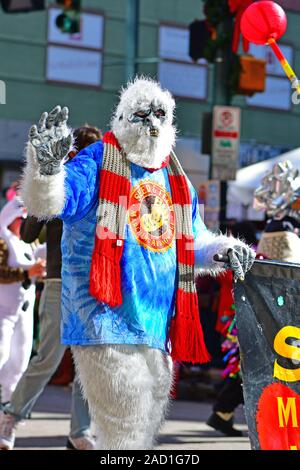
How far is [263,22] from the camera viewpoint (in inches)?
224

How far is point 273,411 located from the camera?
4.96 meters

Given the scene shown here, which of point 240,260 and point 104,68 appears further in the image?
point 104,68

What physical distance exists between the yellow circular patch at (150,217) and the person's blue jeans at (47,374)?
6.03 ft

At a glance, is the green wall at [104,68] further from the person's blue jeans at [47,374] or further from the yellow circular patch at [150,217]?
the yellow circular patch at [150,217]

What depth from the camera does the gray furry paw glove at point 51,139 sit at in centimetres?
447

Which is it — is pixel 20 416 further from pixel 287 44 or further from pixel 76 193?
pixel 287 44

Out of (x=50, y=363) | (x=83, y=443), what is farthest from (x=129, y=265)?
(x=83, y=443)

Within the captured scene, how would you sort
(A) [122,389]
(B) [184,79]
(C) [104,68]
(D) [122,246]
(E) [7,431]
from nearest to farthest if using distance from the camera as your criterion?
(A) [122,389] < (D) [122,246] < (E) [7,431] < (C) [104,68] < (B) [184,79]

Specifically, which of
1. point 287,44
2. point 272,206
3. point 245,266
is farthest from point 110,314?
point 287,44

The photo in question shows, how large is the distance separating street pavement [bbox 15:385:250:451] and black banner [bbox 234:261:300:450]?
2.28 metres

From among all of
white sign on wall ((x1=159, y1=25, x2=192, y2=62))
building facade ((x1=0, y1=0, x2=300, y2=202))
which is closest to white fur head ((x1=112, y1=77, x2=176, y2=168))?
building facade ((x1=0, y1=0, x2=300, y2=202))

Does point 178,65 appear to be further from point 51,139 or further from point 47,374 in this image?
point 51,139

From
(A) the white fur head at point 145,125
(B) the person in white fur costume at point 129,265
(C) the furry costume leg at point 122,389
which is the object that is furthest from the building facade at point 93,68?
(C) the furry costume leg at point 122,389

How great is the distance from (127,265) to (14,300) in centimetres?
256
